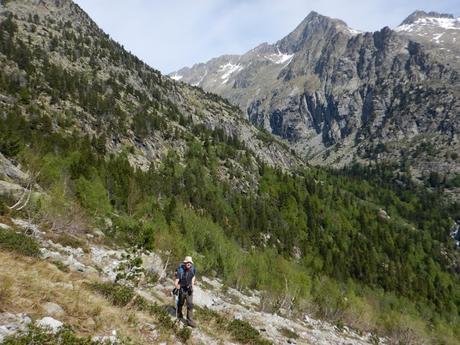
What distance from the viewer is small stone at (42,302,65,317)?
39.2ft

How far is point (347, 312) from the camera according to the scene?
267 ft

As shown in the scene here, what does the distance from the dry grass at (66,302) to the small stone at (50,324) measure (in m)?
0.51

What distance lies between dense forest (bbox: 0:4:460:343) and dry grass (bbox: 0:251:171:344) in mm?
16097

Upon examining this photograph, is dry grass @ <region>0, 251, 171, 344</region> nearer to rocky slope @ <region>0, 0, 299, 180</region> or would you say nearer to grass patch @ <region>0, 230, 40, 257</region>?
grass patch @ <region>0, 230, 40, 257</region>

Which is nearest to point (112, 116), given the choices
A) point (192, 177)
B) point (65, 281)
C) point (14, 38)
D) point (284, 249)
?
point (192, 177)

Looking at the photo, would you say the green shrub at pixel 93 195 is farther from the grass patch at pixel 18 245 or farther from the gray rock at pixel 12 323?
the gray rock at pixel 12 323

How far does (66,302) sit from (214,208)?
106 m

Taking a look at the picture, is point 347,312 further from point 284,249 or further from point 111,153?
point 111,153

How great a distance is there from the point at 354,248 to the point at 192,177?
6452 centimetres

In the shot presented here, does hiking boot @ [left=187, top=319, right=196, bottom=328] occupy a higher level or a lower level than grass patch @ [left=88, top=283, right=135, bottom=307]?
lower

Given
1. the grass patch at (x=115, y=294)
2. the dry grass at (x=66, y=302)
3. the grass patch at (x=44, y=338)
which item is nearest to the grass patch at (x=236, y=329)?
the grass patch at (x=115, y=294)

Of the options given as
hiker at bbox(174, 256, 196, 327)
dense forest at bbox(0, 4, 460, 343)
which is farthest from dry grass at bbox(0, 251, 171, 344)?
dense forest at bbox(0, 4, 460, 343)

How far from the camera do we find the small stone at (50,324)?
34.1 feet

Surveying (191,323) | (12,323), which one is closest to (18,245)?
(191,323)
